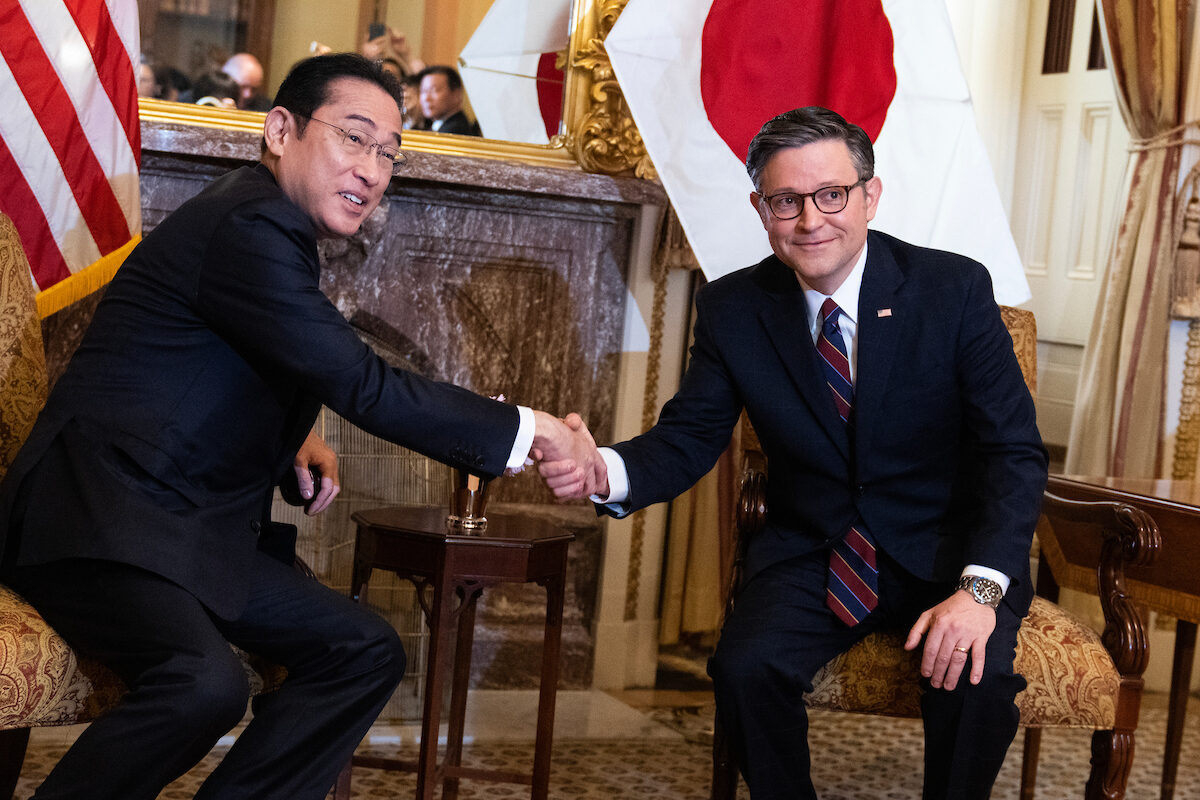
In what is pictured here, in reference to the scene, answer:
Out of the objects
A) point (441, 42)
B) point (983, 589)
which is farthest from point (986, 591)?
point (441, 42)

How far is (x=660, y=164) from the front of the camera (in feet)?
11.0

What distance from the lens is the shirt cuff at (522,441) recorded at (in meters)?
2.31

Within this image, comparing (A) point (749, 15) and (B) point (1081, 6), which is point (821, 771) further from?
(B) point (1081, 6)

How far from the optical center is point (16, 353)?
251cm

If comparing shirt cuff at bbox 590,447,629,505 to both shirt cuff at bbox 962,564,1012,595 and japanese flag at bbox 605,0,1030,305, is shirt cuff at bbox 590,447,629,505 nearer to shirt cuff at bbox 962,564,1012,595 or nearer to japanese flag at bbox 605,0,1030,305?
shirt cuff at bbox 962,564,1012,595

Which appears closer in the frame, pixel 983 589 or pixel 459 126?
pixel 983 589

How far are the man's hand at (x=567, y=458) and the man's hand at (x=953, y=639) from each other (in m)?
0.69

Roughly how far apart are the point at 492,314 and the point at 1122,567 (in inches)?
76.9

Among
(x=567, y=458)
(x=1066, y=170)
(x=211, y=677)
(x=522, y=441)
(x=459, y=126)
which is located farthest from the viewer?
(x=1066, y=170)

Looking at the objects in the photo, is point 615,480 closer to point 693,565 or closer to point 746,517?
point 746,517

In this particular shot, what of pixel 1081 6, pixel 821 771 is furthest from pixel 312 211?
pixel 1081 6

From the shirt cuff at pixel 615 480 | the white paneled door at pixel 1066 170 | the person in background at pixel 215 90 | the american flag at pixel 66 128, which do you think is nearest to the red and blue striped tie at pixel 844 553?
the shirt cuff at pixel 615 480

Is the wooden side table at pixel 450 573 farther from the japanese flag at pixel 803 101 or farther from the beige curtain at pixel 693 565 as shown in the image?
the beige curtain at pixel 693 565

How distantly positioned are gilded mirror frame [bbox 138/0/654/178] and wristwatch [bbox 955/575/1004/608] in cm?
182
